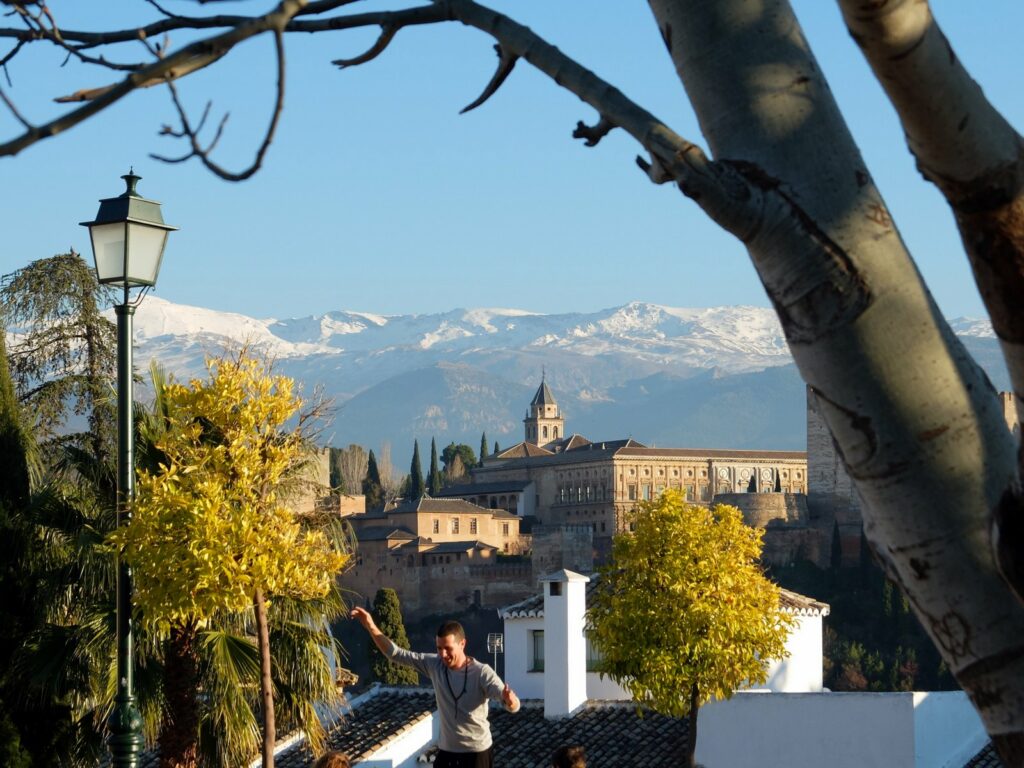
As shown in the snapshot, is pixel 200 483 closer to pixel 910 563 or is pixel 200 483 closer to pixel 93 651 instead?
pixel 93 651

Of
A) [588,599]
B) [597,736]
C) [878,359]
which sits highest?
[878,359]

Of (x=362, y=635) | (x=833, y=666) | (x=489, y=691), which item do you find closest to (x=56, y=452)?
(x=489, y=691)

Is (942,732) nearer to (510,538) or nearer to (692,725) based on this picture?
(692,725)

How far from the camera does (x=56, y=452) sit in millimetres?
14594

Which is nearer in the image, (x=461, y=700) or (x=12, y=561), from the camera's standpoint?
(x=461, y=700)

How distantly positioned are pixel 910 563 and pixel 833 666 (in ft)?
198

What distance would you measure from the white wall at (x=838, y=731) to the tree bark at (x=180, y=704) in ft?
29.9

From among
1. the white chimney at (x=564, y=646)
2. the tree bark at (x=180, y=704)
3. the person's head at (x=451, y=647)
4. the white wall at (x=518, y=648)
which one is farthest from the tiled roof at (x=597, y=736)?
the person's head at (x=451, y=647)

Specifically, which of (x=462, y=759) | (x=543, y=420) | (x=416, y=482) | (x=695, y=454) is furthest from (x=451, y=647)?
(x=543, y=420)

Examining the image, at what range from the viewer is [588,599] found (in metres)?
21.3

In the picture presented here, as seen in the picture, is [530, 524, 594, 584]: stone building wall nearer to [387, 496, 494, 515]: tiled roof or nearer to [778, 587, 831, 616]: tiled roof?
[387, 496, 494, 515]: tiled roof

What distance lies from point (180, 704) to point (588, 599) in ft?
37.2

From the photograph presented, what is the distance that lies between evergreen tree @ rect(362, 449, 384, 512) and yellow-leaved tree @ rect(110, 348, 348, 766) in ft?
295

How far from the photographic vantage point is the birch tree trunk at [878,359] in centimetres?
240
